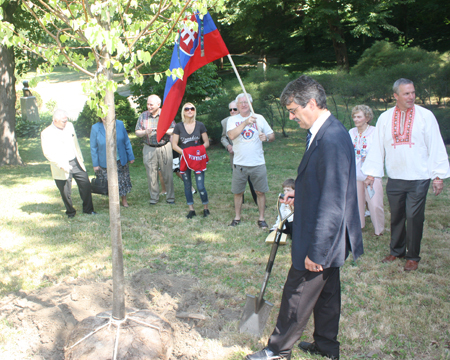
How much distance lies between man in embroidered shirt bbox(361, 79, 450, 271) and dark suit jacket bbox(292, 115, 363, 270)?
198 centimetres

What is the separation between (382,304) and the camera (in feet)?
12.8

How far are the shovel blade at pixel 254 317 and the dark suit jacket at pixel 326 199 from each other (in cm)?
96

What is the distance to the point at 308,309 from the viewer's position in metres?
2.84

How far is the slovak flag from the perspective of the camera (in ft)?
13.3

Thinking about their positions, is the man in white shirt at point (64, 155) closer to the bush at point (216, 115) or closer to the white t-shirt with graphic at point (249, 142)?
the white t-shirt with graphic at point (249, 142)

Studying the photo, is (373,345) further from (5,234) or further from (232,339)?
(5,234)

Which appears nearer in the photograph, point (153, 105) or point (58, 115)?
point (58, 115)

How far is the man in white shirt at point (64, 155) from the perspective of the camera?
6.41 meters

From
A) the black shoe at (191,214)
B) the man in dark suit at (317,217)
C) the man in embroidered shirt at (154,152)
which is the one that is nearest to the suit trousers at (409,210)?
the man in dark suit at (317,217)

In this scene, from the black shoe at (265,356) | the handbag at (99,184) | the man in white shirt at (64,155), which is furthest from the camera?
the handbag at (99,184)

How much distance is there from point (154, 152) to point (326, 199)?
18.2 feet

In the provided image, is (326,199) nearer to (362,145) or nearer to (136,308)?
(136,308)

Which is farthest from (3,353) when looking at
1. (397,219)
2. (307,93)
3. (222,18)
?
(222,18)

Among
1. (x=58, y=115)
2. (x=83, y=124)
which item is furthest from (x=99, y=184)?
(x=83, y=124)
